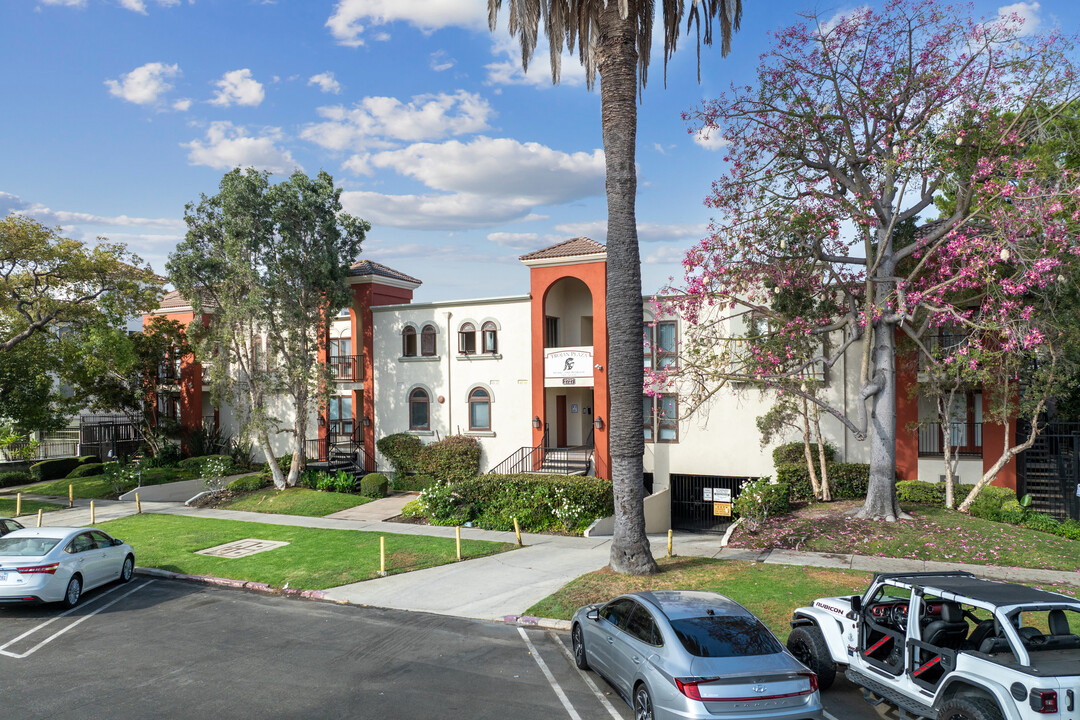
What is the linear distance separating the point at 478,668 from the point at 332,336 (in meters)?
24.0

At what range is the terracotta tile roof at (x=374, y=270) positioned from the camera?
2982 cm

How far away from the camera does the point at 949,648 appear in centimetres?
743

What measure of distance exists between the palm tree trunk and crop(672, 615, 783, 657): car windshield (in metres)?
6.47

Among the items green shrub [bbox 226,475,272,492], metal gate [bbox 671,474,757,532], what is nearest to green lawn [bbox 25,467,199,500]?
green shrub [bbox 226,475,272,492]

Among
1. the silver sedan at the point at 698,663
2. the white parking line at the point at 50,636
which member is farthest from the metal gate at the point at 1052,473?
the white parking line at the point at 50,636

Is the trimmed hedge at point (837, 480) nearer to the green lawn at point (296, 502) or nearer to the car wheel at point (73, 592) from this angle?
the green lawn at point (296, 502)

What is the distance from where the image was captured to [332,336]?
104ft

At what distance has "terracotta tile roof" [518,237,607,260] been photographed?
81.7ft

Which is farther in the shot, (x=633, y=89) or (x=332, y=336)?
(x=332, y=336)

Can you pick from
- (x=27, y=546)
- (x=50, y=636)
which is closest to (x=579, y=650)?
(x=50, y=636)

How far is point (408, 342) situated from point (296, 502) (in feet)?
25.7

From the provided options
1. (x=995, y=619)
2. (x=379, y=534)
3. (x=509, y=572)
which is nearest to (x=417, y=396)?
(x=379, y=534)

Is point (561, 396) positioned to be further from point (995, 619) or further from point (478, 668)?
point (995, 619)

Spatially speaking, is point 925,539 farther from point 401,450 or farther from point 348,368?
point 348,368
